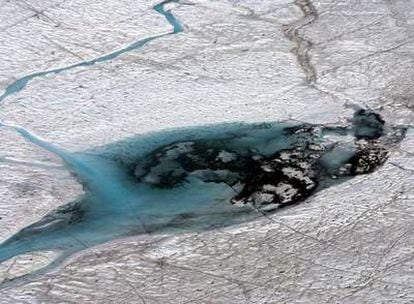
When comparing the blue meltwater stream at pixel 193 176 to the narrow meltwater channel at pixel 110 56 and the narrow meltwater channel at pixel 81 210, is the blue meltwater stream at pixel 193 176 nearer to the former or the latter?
the narrow meltwater channel at pixel 81 210

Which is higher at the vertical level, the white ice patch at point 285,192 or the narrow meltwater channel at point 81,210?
the narrow meltwater channel at point 81,210

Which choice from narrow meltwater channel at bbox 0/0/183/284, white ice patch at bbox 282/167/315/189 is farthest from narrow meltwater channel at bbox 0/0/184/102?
white ice patch at bbox 282/167/315/189

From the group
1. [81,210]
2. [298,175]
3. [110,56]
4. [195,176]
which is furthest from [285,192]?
[110,56]

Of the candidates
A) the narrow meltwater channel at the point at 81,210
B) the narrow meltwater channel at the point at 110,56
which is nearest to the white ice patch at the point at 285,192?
the narrow meltwater channel at the point at 81,210

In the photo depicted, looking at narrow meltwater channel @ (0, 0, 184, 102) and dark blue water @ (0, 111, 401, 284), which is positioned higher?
narrow meltwater channel @ (0, 0, 184, 102)

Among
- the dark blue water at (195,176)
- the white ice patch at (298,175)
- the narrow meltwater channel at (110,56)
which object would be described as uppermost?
the narrow meltwater channel at (110,56)

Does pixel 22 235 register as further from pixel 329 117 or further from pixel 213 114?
pixel 329 117

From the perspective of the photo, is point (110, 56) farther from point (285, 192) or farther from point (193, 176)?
point (285, 192)

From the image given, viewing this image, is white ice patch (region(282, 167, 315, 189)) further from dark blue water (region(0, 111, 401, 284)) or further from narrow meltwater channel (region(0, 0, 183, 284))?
narrow meltwater channel (region(0, 0, 183, 284))
